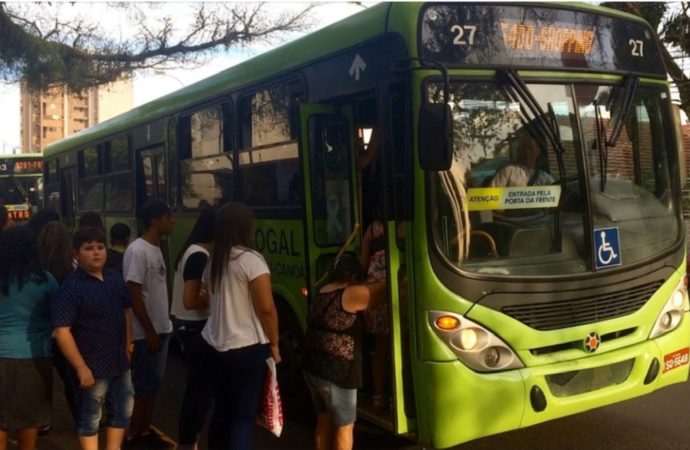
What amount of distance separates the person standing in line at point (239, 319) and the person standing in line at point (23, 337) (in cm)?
103

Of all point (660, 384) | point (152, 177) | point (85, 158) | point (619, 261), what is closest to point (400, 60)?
point (619, 261)

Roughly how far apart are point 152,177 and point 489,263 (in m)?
5.38

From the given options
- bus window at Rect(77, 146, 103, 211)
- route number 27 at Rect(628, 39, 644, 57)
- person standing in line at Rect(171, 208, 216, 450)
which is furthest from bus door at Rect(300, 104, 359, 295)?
bus window at Rect(77, 146, 103, 211)

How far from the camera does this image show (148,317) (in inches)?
188

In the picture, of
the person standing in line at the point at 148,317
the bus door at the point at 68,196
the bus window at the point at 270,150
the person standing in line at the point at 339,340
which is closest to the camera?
the person standing in line at the point at 339,340

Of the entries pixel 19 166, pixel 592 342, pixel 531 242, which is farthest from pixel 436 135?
pixel 19 166

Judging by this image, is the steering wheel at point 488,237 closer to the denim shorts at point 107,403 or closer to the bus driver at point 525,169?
the bus driver at point 525,169

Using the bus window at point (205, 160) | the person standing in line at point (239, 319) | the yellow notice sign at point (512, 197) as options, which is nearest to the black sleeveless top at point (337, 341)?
the person standing in line at point (239, 319)

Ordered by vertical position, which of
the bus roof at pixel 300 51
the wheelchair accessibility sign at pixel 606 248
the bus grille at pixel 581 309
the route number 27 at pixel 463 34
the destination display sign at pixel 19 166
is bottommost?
the bus grille at pixel 581 309

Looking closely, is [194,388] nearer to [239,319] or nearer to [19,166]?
→ [239,319]

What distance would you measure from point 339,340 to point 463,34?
1.95 meters

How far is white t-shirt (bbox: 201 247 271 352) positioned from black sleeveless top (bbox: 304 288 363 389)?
336 mm

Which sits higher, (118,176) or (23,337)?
(118,176)

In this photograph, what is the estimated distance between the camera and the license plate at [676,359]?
4688mm
